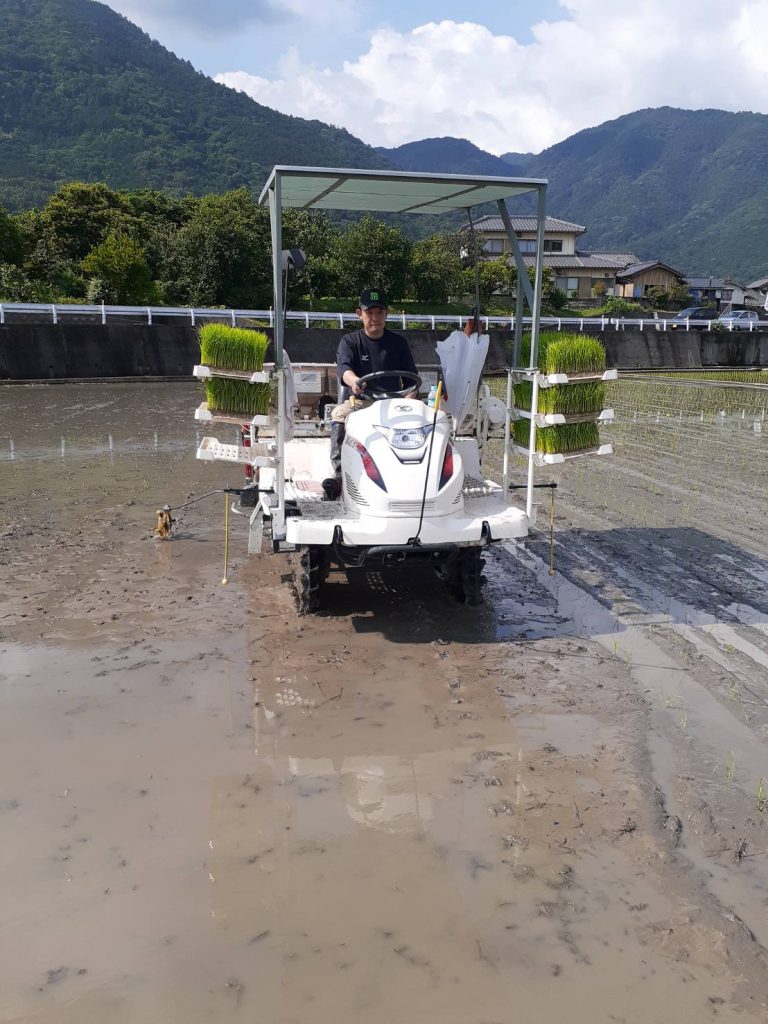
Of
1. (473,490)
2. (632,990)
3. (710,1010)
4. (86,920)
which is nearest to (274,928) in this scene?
(86,920)

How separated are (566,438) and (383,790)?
352 cm

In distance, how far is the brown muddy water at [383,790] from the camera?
278cm

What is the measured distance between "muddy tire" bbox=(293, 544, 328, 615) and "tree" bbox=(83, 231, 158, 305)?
2590 centimetres

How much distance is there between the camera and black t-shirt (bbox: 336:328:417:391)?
6617 millimetres

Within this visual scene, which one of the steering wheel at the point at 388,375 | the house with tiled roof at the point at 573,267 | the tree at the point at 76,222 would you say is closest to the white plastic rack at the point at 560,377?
the steering wheel at the point at 388,375

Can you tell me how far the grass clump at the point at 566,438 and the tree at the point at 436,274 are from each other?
103 feet

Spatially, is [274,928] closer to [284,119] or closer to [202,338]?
[202,338]

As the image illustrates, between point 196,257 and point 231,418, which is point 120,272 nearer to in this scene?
point 196,257

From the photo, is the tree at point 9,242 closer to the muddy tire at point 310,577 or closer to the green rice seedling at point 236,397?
the green rice seedling at point 236,397

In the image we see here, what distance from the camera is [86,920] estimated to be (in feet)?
9.87

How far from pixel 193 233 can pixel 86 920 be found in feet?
111

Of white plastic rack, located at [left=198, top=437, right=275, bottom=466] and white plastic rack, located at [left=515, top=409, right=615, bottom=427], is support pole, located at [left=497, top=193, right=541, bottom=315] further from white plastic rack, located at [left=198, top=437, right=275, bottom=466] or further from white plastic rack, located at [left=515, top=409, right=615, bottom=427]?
white plastic rack, located at [left=198, top=437, right=275, bottom=466]

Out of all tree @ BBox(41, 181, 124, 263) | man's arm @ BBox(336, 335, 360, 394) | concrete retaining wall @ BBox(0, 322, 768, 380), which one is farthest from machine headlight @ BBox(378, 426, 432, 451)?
tree @ BBox(41, 181, 124, 263)

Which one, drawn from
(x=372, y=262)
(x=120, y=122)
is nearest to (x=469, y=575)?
(x=372, y=262)
